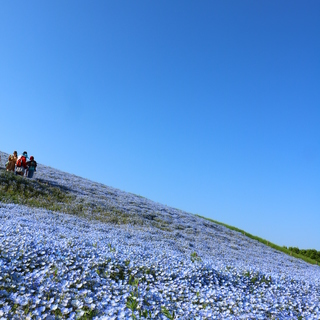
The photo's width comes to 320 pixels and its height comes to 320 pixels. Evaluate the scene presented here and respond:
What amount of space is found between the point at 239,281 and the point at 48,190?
1813cm

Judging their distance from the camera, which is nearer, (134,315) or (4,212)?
(134,315)

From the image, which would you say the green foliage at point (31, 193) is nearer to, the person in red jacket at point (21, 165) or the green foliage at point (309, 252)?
the person in red jacket at point (21, 165)

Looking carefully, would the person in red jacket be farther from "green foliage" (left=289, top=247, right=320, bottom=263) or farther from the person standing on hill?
"green foliage" (left=289, top=247, right=320, bottom=263)

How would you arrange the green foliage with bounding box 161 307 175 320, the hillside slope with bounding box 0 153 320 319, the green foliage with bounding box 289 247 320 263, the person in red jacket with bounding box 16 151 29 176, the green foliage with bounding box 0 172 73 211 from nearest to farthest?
the hillside slope with bounding box 0 153 320 319 → the green foliage with bounding box 161 307 175 320 → the green foliage with bounding box 0 172 73 211 → the person in red jacket with bounding box 16 151 29 176 → the green foliage with bounding box 289 247 320 263

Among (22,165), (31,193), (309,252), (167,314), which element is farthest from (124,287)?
(309,252)

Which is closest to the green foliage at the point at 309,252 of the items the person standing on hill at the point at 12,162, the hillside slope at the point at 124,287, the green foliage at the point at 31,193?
the green foliage at the point at 31,193

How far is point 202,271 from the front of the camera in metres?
9.44

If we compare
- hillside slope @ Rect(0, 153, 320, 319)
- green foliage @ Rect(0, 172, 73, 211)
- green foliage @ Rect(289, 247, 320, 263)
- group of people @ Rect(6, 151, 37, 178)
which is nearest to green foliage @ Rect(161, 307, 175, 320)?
hillside slope @ Rect(0, 153, 320, 319)

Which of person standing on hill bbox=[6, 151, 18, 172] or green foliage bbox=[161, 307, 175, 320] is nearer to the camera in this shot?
green foliage bbox=[161, 307, 175, 320]

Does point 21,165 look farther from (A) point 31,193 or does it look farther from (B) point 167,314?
(B) point 167,314

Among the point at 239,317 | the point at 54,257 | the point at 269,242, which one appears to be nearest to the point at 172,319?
the point at 239,317

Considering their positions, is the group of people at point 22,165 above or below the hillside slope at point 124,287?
above

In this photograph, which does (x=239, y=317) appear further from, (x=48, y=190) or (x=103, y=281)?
(x=48, y=190)

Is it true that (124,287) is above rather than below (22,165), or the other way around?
below
